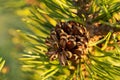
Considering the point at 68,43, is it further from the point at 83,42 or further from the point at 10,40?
the point at 10,40

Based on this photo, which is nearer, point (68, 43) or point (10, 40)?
point (68, 43)

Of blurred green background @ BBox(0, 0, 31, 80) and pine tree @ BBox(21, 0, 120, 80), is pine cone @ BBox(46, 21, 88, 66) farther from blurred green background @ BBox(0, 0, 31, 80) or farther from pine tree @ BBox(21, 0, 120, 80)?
blurred green background @ BBox(0, 0, 31, 80)

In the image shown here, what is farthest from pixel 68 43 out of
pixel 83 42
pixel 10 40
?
pixel 10 40

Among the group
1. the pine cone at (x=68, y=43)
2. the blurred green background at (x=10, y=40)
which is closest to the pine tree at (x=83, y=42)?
the pine cone at (x=68, y=43)

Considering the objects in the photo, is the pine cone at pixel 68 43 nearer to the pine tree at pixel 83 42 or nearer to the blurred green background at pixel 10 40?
the pine tree at pixel 83 42

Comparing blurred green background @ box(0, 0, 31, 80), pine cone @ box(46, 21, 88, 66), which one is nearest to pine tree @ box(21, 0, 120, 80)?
pine cone @ box(46, 21, 88, 66)

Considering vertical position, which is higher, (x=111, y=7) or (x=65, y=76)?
(x=111, y=7)

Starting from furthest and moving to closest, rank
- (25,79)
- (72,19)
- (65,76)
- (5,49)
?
(5,49) < (25,79) < (65,76) < (72,19)

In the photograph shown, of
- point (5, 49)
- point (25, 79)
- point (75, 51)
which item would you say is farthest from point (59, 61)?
point (5, 49)

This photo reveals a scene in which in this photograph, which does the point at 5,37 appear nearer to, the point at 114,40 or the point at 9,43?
the point at 9,43

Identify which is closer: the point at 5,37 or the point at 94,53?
the point at 94,53
